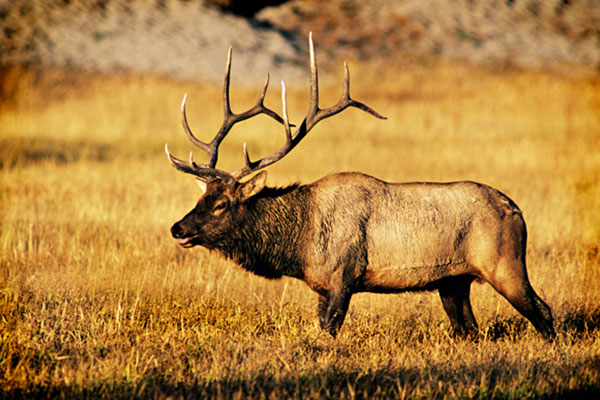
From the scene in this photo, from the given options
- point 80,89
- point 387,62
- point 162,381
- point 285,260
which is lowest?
point 162,381

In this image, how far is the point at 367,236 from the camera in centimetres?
666

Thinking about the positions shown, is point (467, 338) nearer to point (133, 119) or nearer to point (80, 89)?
point (133, 119)

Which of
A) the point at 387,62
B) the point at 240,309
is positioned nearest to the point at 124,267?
the point at 240,309

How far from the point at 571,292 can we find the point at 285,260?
11.3 ft

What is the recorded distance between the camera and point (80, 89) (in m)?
24.0

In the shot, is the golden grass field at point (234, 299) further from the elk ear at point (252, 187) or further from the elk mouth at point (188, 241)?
the elk ear at point (252, 187)

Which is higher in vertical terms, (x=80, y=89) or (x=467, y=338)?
(x=80, y=89)

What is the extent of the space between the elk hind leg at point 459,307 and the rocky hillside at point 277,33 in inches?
757

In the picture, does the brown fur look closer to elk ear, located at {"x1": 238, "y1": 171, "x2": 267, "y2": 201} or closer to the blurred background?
elk ear, located at {"x1": 238, "y1": 171, "x2": 267, "y2": 201}

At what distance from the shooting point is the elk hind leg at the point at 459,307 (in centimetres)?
701

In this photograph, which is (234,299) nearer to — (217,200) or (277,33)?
(217,200)


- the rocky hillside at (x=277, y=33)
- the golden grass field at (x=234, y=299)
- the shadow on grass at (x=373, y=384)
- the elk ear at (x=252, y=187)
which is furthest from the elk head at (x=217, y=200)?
the rocky hillside at (x=277, y=33)

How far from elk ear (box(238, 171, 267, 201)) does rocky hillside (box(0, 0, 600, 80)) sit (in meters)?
18.9

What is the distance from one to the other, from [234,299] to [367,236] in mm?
1768
